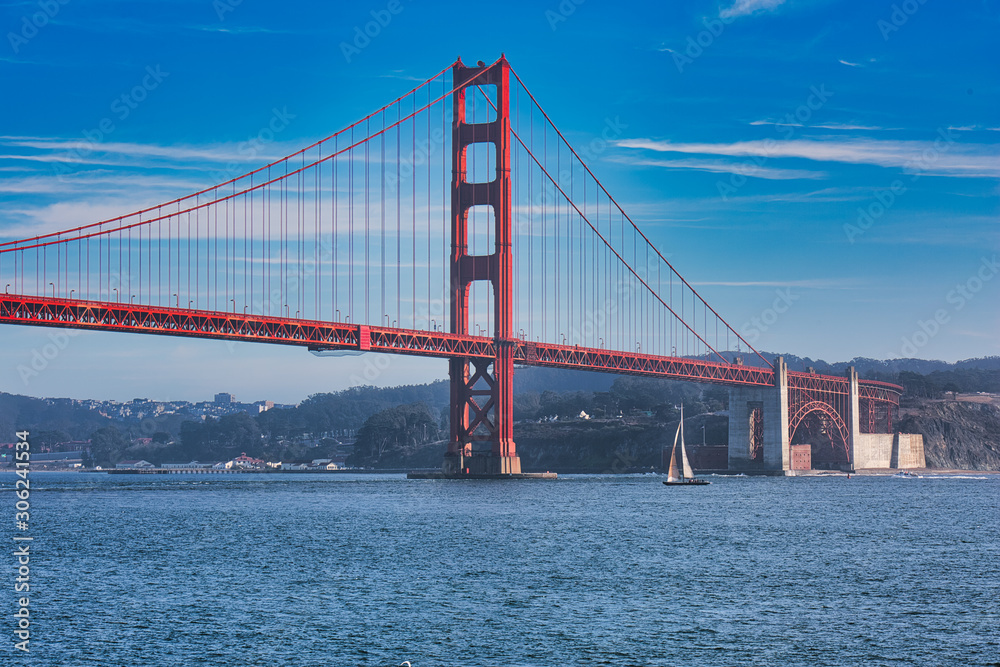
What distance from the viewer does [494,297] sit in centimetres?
9000

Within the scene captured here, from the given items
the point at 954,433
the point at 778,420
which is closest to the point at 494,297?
the point at 778,420

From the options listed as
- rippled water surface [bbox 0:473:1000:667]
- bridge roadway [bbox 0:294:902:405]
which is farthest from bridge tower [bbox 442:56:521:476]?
rippled water surface [bbox 0:473:1000:667]

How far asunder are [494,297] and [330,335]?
15.5 m

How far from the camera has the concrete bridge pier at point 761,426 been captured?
119 m

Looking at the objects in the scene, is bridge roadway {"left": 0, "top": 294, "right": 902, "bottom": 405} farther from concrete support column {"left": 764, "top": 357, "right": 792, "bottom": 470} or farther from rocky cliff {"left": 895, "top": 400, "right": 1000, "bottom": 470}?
rocky cliff {"left": 895, "top": 400, "right": 1000, "bottom": 470}

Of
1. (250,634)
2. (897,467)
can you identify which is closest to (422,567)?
(250,634)

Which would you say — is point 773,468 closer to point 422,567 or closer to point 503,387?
point 503,387

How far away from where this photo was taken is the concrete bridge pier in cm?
11900

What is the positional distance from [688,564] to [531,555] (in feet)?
17.9

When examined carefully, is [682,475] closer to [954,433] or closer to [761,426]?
[761,426]

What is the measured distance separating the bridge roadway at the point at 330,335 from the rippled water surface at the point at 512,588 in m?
11.9

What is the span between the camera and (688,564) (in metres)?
38.0

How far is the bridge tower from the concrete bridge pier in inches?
1435

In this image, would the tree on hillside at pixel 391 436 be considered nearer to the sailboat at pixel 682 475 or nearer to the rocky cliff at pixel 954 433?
the rocky cliff at pixel 954 433
